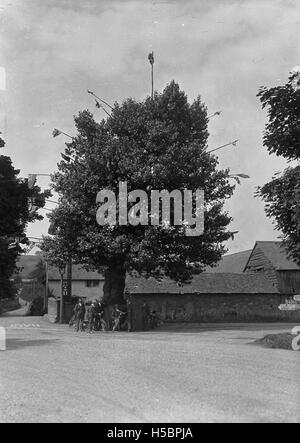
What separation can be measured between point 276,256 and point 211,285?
920cm

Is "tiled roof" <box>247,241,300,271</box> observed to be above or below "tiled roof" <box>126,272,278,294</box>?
above

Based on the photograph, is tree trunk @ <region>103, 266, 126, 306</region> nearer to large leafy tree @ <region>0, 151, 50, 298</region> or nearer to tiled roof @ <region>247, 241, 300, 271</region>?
large leafy tree @ <region>0, 151, 50, 298</region>

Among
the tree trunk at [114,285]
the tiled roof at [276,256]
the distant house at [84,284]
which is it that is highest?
the tiled roof at [276,256]

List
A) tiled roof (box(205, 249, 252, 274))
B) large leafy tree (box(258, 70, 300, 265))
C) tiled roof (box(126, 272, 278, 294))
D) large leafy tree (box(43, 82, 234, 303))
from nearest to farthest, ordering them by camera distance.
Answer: large leafy tree (box(258, 70, 300, 265))
large leafy tree (box(43, 82, 234, 303))
tiled roof (box(126, 272, 278, 294))
tiled roof (box(205, 249, 252, 274))

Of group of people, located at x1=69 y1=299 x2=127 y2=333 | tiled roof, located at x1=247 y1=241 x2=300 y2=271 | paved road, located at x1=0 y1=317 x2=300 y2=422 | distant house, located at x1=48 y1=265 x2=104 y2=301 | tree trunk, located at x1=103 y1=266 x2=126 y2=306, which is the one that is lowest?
paved road, located at x1=0 y1=317 x2=300 y2=422

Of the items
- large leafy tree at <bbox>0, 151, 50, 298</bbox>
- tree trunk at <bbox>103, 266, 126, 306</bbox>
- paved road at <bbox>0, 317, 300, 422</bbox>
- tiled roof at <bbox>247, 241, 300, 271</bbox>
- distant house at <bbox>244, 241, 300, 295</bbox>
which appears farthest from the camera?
tiled roof at <bbox>247, 241, 300, 271</bbox>

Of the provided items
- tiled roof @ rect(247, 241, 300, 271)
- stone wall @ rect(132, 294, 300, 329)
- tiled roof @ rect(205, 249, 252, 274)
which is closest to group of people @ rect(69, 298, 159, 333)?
stone wall @ rect(132, 294, 300, 329)

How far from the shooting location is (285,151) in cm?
1936

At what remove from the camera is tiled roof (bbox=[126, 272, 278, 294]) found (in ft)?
144

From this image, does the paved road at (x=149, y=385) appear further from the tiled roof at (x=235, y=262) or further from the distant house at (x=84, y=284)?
the tiled roof at (x=235, y=262)

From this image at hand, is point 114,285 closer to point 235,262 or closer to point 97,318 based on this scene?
point 97,318

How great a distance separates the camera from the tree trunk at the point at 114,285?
29389 mm

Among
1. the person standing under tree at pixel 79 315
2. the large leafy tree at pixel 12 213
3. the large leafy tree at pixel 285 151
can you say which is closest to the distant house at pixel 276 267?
the large leafy tree at pixel 12 213

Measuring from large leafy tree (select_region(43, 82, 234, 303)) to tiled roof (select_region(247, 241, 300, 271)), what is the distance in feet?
66.2
